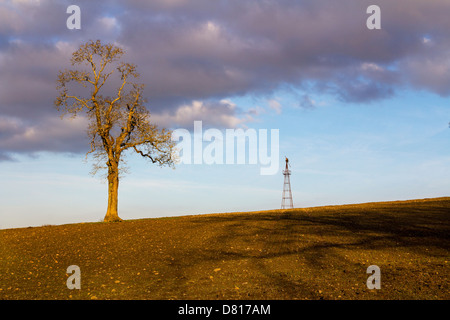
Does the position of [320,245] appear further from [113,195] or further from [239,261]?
[113,195]

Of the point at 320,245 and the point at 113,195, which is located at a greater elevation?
the point at 113,195

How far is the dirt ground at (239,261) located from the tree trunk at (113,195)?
918 centimetres

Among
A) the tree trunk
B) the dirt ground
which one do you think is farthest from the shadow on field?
the tree trunk

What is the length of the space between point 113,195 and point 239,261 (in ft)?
83.1

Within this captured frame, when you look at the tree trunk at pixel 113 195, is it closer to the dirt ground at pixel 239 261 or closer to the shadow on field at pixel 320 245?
the dirt ground at pixel 239 261

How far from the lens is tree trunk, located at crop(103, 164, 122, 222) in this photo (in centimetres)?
4025

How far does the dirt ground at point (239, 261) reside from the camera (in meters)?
13.7

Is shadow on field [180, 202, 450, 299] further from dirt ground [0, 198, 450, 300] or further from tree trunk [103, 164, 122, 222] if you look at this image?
tree trunk [103, 164, 122, 222]

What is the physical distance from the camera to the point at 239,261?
17984 millimetres

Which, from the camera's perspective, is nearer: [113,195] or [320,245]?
[320,245]

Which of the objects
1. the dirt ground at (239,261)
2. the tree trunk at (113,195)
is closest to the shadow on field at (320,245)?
the dirt ground at (239,261)

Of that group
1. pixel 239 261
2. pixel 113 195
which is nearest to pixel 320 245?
pixel 239 261
